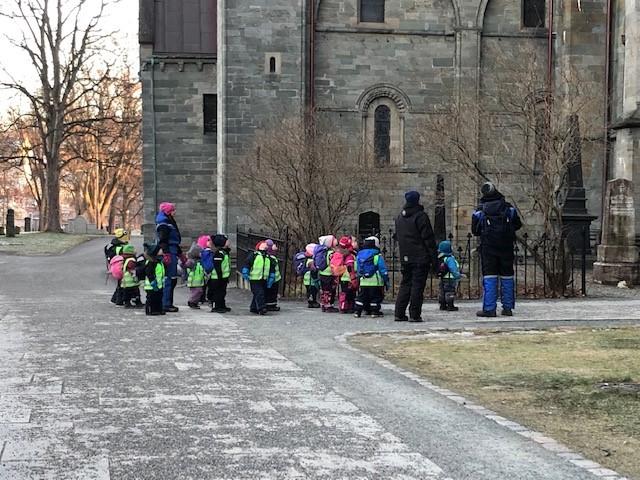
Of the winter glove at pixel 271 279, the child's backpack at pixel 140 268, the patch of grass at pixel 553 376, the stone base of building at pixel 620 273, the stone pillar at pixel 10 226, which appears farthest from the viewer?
the stone pillar at pixel 10 226

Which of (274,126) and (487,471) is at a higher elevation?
(274,126)

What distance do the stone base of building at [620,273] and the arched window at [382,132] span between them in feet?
34.9

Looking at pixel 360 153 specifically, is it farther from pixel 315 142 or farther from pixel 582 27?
pixel 582 27

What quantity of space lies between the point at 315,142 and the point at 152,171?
40.0ft

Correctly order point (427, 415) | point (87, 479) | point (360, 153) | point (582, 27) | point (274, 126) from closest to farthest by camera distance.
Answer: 1. point (87, 479)
2. point (427, 415)
3. point (360, 153)
4. point (274, 126)
5. point (582, 27)

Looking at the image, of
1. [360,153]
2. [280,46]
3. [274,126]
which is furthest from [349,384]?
[280,46]

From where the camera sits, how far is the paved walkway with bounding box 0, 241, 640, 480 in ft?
17.6

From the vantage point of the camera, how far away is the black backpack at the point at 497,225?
14031mm

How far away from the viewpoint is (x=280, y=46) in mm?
28766

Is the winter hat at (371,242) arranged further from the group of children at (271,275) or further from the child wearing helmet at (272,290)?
the child wearing helmet at (272,290)

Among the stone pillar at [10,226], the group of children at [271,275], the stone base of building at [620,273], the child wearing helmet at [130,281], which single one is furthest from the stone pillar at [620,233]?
the stone pillar at [10,226]

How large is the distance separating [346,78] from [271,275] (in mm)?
16013

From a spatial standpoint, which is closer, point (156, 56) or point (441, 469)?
point (441, 469)

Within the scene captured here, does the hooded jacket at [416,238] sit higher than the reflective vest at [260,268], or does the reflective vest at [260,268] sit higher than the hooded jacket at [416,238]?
the hooded jacket at [416,238]
